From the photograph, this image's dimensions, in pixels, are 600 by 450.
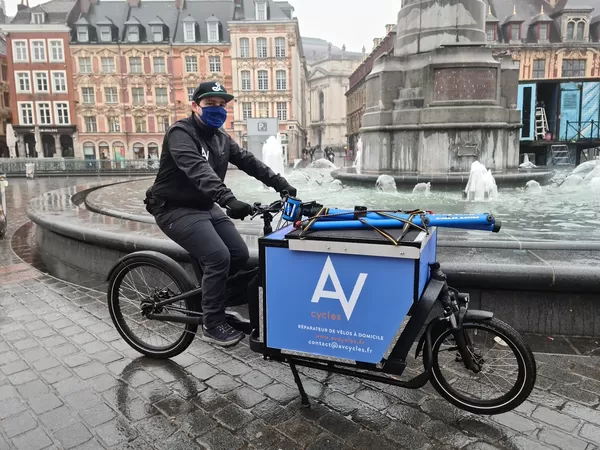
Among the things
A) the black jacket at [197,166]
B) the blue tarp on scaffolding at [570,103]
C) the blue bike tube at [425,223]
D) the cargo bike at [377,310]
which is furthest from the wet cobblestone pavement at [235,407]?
the blue tarp on scaffolding at [570,103]

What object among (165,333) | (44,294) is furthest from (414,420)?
(44,294)

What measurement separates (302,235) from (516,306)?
2317 millimetres

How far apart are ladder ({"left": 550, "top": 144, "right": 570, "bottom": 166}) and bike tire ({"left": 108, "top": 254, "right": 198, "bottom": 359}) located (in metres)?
21.6

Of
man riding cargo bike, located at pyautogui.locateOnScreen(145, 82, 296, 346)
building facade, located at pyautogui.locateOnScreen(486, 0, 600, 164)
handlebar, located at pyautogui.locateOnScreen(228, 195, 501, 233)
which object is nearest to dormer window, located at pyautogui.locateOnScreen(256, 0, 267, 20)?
building facade, located at pyautogui.locateOnScreen(486, 0, 600, 164)

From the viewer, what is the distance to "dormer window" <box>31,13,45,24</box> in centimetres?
5544

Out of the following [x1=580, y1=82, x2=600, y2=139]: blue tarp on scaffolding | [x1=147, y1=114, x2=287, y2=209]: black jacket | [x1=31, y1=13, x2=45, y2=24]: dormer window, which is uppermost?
[x1=31, y1=13, x2=45, y2=24]: dormer window

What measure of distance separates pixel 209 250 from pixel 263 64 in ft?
188

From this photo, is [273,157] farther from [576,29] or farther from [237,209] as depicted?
[576,29]

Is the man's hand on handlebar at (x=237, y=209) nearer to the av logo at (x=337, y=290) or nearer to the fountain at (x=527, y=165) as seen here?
the av logo at (x=337, y=290)

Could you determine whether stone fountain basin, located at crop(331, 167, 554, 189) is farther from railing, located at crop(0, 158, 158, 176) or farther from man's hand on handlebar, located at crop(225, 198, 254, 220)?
railing, located at crop(0, 158, 158, 176)

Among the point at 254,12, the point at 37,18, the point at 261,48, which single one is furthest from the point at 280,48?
the point at 37,18

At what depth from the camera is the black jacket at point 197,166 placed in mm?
3279

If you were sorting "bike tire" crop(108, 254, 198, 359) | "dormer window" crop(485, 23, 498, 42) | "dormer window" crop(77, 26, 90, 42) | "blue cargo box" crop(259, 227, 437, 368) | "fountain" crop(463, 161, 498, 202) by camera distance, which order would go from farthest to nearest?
"dormer window" crop(77, 26, 90, 42) → "dormer window" crop(485, 23, 498, 42) → "fountain" crop(463, 161, 498, 202) → "bike tire" crop(108, 254, 198, 359) → "blue cargo box" crop(259, 227, 437, 368)

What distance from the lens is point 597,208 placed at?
8.45m
